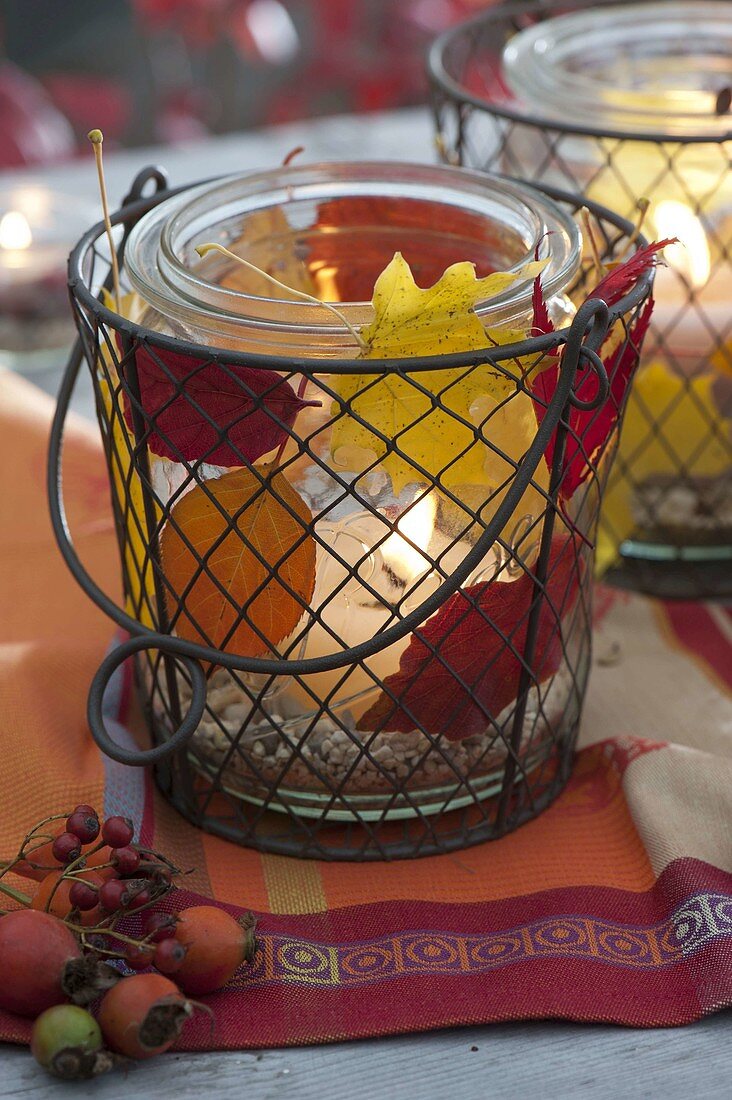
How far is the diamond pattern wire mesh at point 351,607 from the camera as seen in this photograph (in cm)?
44

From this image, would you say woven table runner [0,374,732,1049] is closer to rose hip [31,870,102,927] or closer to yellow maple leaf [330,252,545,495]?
rose hip [31,870,102,927]

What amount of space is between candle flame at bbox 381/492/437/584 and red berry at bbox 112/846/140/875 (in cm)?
13

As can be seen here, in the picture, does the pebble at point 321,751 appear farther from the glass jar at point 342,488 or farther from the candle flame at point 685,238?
the candle flame at point 685,238

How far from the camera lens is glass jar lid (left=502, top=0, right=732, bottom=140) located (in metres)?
0.65

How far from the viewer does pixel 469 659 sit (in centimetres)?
48

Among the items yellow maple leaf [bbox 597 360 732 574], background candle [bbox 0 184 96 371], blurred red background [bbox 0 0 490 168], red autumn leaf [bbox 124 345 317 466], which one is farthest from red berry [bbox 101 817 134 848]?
blurred red background [bbox 0 0 490 168]

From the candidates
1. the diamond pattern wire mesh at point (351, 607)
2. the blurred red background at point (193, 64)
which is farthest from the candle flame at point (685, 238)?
the blurred red background at point (193, 64)

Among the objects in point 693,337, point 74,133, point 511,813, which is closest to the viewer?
point 511,813

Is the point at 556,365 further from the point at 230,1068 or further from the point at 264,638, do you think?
the point at 230,1068

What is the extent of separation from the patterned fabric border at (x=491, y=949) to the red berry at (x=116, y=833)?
2.5 inches

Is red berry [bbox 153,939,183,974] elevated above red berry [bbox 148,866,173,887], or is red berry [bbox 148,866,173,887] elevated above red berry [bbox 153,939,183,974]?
red berry [bbox 148,866,173,887]

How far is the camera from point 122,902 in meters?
0.43

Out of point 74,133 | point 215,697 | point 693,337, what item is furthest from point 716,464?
point 74,133

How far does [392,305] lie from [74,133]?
1.79 m
